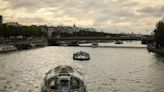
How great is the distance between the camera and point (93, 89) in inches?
1543

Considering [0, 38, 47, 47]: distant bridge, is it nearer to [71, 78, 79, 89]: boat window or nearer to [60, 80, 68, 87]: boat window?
[71, 78, 79, 89]: boat window

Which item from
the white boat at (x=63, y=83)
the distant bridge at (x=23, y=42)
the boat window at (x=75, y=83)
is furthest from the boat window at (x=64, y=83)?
the distant bridge at (x=23, y=42)

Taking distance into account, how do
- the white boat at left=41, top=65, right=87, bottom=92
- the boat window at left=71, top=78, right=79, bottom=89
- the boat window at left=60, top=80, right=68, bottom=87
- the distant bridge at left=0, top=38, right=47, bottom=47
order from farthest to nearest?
the distant bridge at left=0, top=38, right=47, bottom=47, the boat window at left=71, top=78, right=79, bottom=89, the boat window at left=60, top=80, right=68, bottom=87, the white boat at left=41, top=65, right=87, bottom=92

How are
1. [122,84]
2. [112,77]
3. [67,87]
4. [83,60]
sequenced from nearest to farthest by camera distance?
[67,87] → [122,84] → [112,77] → [83,60]

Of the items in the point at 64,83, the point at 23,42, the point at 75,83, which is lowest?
Result: the point at 23,42

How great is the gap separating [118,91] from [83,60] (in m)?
45.7

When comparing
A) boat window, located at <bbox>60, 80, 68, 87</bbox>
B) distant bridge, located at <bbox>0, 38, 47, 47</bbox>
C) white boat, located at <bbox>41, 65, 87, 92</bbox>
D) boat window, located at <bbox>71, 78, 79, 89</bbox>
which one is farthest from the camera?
distant bridge, located at <bbox>0, 38, 47, 47</bbox>

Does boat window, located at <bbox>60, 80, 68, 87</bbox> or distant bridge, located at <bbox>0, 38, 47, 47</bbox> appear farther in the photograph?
distant bridge, located at <bbox>0, 38, 47, 47</bbox>

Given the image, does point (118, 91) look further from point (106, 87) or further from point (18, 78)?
point (18, 78)

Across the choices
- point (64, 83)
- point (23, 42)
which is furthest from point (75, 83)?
point (23, 42)

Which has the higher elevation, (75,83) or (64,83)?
(64,83)

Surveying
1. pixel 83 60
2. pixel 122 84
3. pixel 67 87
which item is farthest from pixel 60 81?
pixel 83 60

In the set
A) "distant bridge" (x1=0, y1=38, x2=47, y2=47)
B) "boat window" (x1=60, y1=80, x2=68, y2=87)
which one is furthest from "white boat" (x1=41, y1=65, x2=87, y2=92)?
"distant bridge" (x1=0, y1=38, x2=47, y2=47)

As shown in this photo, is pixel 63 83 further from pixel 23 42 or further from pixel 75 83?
pixel 23 42
